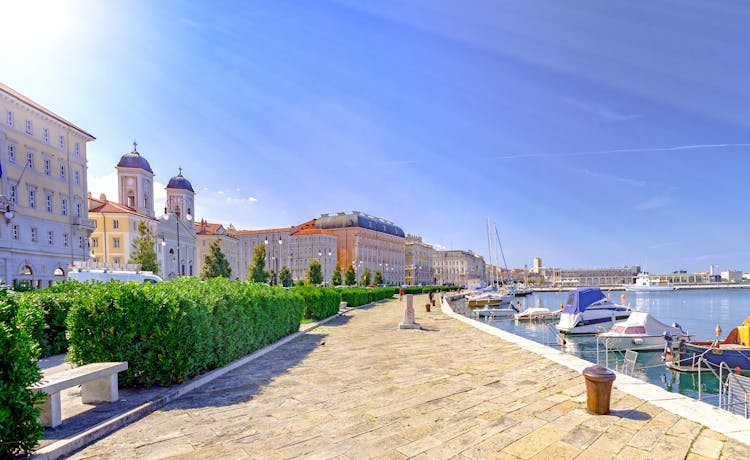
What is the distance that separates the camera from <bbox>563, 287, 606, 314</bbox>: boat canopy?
31.2 meters

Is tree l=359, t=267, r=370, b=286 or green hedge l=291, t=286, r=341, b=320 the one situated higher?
green hedge l=291, t=286, r=341, b=320

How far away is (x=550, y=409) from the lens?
21.0 feet

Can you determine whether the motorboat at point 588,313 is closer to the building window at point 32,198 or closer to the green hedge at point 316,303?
the green hedge at point 316,303

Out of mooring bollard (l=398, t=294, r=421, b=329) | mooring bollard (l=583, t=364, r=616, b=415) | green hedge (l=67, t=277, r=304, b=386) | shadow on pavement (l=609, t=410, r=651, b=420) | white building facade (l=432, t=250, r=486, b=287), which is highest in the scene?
green hedge (l=67, t=277, r=304, b=386)

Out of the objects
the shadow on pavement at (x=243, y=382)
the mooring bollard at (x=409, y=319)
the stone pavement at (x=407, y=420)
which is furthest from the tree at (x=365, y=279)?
the stone pavement at (x=407, y=420)

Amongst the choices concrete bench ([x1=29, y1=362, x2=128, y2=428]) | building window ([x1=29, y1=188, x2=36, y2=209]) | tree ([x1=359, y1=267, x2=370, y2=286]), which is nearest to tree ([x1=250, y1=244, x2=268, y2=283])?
building window ([x1=29, y1=188, x2=36, y2=209])

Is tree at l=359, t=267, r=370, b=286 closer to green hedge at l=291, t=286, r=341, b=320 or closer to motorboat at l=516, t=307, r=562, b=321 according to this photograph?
motorboat at l=516, t=307, r=562, b=321

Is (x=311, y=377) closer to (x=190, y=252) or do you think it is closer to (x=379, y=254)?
(x=190, y=252)

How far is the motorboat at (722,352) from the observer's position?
640 inches

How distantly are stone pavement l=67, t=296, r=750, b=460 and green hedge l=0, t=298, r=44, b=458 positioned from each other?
67cm

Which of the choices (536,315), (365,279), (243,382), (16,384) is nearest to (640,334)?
(536,315)

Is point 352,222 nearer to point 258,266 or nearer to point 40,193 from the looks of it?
point 258,266

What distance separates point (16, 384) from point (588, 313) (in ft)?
110

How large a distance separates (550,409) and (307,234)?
357ft
